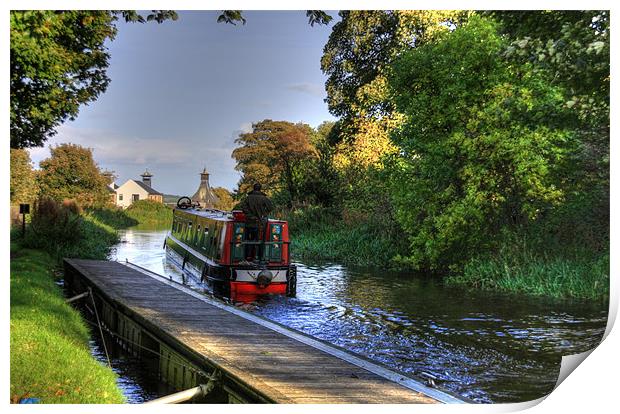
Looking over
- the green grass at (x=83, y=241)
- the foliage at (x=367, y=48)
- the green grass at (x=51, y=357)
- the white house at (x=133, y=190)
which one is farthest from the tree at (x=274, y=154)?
the green grass at (x=51, y=357)

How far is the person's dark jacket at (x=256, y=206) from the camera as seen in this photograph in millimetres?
12309

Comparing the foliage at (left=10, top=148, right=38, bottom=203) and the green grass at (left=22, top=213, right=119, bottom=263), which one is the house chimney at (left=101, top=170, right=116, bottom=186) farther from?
the green grass at (left=22, top=213, right=119, bottom=263)

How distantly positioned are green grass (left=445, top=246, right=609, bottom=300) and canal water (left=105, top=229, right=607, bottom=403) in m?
0.24

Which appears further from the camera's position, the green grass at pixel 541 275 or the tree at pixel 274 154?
the tree at pixel 274 154

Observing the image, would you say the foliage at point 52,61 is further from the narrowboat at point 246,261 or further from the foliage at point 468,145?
the foliage at point 468,145

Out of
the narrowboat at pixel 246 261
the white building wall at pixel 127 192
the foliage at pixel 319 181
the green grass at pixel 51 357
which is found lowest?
the green grass at pixel 51 357

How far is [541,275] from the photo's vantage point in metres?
12.8

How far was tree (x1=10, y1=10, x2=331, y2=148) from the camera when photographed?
724 centimetres

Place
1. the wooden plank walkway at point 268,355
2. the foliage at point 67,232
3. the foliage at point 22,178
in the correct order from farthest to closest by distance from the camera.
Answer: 1. the foliage at point 67,232
2. the foliage at point 22,178
3. the wooden plank walkway at point 268,355

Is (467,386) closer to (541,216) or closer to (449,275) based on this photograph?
(541,216)

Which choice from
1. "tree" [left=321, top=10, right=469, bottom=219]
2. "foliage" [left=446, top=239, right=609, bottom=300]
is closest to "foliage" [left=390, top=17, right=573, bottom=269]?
"tree" [left=321, top=10, right=469, bottom=219]

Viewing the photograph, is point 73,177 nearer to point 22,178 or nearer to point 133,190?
point 22,178

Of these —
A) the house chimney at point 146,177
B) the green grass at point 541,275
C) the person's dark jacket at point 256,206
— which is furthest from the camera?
the person's dark jacket at point 256,206
